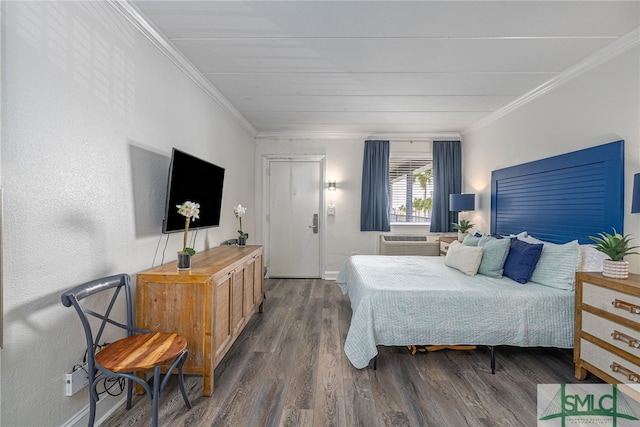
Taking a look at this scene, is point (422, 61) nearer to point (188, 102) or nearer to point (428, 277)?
point (428, 277)

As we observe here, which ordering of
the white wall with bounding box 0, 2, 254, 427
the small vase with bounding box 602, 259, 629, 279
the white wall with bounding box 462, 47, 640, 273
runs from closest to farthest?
the white wall with bounding box 0, 2, 254, 427
the small vase with bounding box 602, 259, 629, 279
the white wall with bounding box 462, 47, 640, 273

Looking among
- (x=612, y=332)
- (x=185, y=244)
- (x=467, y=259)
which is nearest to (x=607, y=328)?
(x=612, y=332)

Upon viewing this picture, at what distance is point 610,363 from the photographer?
1950mm

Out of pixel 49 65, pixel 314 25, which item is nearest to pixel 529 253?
pixel 314 25

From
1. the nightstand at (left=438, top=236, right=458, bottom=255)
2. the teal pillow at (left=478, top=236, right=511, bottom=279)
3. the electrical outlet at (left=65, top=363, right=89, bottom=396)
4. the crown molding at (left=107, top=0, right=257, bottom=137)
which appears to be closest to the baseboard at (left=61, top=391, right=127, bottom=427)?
the electrical outlet at (left=65, top=363, right=89, bottom=396)

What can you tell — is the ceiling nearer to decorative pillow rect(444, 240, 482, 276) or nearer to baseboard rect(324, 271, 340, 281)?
decorative pillow rect(444, 240, 482, 276)

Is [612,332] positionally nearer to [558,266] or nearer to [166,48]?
[558,266]

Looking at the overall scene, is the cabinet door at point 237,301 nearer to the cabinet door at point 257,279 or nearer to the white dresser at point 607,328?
the cabinet door at point 257,279

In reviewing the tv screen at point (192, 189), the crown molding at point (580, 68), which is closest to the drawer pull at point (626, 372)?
the crown molding at point (580, 68)

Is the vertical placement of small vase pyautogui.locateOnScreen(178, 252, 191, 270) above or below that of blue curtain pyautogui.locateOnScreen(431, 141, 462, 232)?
below

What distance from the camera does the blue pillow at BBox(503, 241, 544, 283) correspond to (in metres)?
2.71

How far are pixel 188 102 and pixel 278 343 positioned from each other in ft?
8.06

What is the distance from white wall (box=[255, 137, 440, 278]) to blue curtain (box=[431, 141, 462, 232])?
256 mm

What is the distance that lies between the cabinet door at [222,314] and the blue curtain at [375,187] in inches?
125
